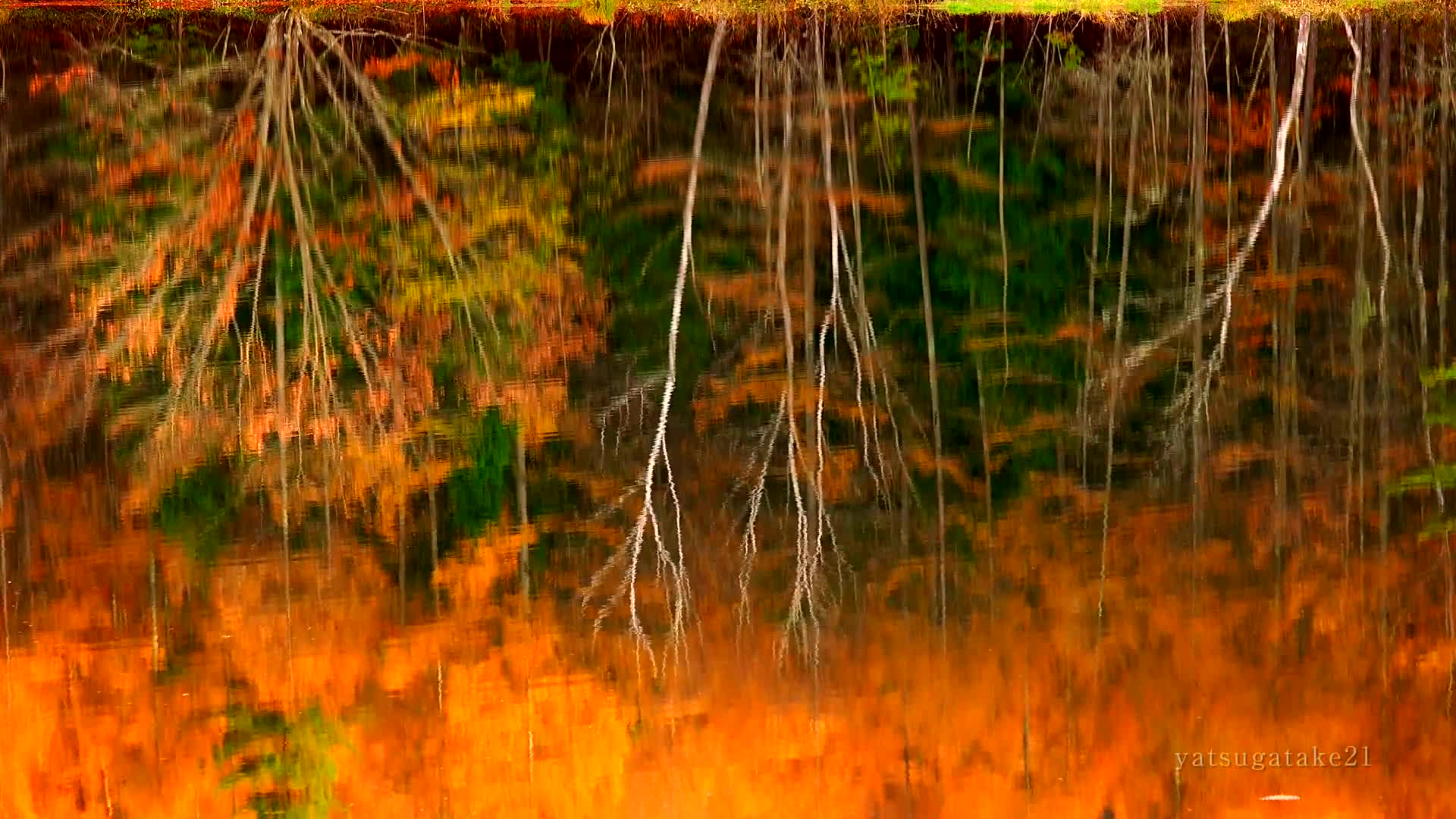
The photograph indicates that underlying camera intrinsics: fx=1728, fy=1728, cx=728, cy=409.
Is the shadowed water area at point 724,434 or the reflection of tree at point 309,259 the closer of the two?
the shadowed water area at point 724,434

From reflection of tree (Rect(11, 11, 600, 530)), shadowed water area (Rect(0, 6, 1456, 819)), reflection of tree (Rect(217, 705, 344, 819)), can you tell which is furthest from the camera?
reflection of tree (Rect(11, 11, 600, 530))

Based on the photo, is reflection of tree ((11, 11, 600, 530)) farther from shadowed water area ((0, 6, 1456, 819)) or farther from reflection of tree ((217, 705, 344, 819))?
reflection of tree ((217, 705, 344, 819))

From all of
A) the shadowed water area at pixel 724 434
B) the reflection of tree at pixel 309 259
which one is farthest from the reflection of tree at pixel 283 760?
the reflection of tree at pixel 309 259

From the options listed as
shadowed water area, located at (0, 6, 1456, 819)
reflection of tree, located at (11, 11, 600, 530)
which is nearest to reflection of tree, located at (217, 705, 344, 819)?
shadowed water area, located at (0, 6, 1456, 819)

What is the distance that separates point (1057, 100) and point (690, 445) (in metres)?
9.55

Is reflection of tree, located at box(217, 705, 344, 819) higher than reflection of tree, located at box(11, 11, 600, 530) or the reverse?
the reverse

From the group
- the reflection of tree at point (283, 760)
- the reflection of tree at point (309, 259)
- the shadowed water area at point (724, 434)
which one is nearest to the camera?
the reflection of tree at point (283, 760)

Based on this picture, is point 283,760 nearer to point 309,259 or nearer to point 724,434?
point 724,434

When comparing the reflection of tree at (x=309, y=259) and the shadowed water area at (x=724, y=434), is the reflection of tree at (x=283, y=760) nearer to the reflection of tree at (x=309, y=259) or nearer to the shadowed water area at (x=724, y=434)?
the shadowed water area at (x=724, y=434)

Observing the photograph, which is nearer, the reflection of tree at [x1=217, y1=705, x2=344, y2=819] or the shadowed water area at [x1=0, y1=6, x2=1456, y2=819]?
the reflection of tree at [x1=217, y1=705, x2=344, y2=819]

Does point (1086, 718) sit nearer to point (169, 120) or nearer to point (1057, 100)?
point (1057, 100)

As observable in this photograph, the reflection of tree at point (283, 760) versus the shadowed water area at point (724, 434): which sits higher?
the shadowed water area at point (724, 434)

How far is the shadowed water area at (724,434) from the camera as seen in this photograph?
9.62 m

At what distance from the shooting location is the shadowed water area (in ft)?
31.6
